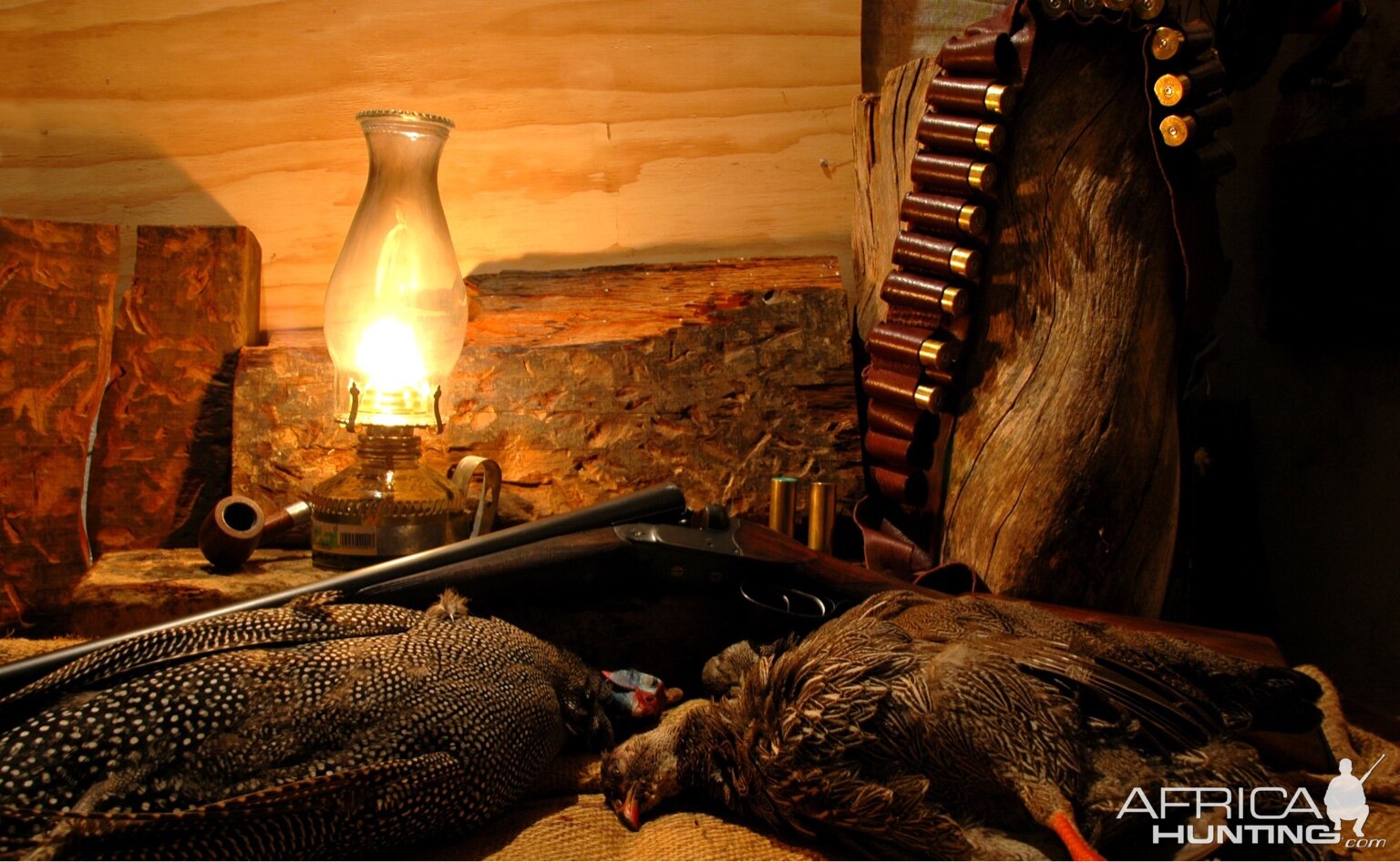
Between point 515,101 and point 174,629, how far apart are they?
1.71m

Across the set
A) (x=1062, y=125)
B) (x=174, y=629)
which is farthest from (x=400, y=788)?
(x=1062, y=125)

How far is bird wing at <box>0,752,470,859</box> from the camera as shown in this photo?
106 centimetres

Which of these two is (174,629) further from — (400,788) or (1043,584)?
(1043,584)

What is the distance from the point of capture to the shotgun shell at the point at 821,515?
2.21m

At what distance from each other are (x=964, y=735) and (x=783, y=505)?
0.92m

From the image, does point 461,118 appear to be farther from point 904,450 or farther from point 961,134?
point 904,450

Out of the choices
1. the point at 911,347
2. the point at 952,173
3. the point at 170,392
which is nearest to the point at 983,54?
the point at 952,173

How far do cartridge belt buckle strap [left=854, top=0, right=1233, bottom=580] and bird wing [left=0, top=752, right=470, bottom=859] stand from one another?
3.94ft

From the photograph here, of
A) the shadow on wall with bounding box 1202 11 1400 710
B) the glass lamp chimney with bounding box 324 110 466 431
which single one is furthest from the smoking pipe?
the shadow on wall with bounding box 1202 11 1400 710

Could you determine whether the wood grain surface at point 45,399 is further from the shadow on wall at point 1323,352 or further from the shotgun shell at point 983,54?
the shadow on wall at point 1323,352

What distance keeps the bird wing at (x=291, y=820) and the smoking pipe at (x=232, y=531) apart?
3.13 feet

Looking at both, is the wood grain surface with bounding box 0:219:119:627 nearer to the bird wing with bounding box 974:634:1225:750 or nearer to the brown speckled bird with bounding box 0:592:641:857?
the brown speckled bird with bounding box 0:592:641:857

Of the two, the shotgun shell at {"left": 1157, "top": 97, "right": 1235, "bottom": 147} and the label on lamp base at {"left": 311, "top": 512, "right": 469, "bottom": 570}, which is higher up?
the shotgun shell at {"left": 1157, "top": 97, "right": 1235, "bottom": 147}

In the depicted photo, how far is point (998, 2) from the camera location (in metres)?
2.65
